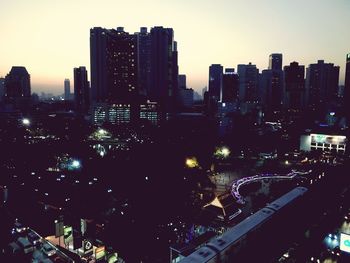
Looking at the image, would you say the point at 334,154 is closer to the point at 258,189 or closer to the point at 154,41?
the point at 258,189

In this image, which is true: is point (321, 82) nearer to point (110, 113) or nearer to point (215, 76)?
point (215, 76)

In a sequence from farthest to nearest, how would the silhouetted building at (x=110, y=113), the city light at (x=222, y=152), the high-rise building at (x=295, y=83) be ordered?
the high-rise building at (x=295, y=83) < the silhouetted building at (x=110, y=113) < the city light at (x=222, y=152)

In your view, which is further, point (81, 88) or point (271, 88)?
point (81, 88)

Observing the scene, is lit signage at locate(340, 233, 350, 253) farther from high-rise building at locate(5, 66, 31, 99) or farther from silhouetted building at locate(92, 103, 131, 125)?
high-rise building at locate(5, 66, 31, 99)

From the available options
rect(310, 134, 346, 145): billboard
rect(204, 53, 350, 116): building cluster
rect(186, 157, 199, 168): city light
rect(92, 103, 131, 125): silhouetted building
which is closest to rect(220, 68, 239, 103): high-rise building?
rect(204, 53, 350, 116): building cluster

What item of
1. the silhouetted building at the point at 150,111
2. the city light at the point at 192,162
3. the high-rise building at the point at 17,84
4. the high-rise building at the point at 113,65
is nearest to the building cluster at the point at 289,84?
the high-rise building at the point at 113,65

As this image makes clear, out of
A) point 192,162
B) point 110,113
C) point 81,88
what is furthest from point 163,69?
point 192,162

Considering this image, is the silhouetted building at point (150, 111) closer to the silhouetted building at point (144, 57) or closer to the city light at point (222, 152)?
the silhouetted building at point (144, 57)
